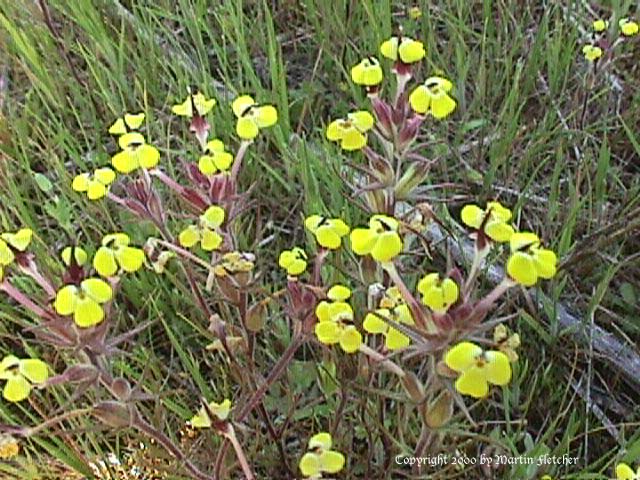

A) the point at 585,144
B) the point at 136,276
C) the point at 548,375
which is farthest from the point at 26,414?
the point at 585,144

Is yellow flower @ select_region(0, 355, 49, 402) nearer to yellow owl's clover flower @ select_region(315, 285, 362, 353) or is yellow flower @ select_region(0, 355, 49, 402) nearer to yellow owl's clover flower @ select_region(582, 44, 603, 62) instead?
yellow owl's clover flower @ select_region(315, 285, 362, 353)

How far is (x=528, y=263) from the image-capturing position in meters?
0.88

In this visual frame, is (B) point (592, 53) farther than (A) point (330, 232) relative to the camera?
Yes

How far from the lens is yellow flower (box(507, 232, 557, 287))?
88 centimetres

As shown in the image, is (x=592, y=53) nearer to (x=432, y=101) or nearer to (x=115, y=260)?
(x=432, y=101)

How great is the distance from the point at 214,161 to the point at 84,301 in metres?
0.27

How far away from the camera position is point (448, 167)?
1.75 m

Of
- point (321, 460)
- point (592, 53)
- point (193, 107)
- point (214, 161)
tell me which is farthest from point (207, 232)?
point (592, 53)

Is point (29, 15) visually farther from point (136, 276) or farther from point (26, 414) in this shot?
A: point (26, 414)

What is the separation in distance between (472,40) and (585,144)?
1.26ft

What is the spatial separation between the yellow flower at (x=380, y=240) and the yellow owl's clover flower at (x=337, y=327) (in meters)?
0.08

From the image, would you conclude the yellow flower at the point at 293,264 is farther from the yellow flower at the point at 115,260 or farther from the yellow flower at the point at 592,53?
the yellow flower at the point at 592,53

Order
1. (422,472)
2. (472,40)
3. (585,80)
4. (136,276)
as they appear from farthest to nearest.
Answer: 1. (472,40)
2. (585,80)
3. (136,276)
4. (422,472)

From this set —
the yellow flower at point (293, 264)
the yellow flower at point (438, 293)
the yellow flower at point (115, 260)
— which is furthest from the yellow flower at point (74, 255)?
the yellow flower at point (438, 293)
